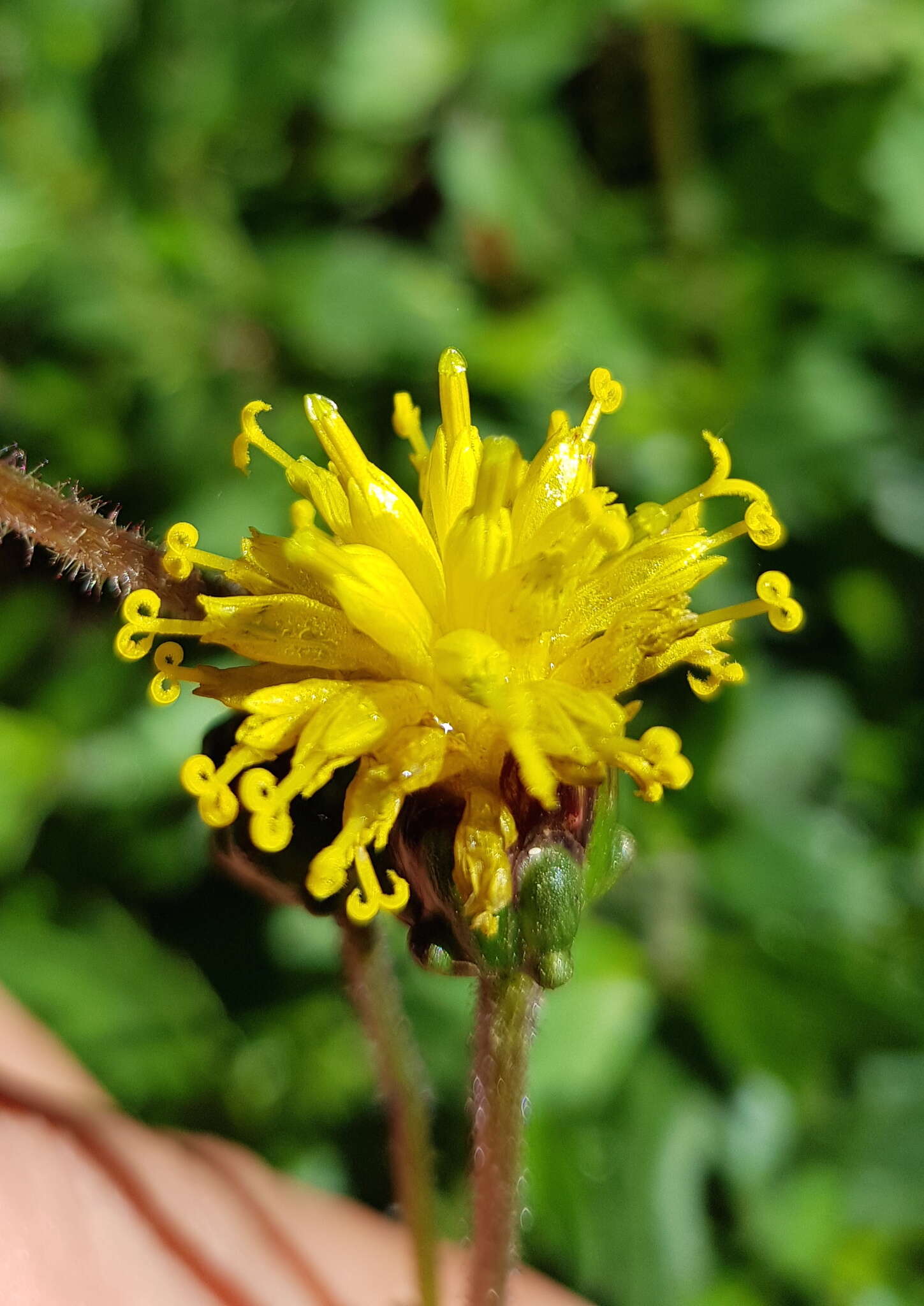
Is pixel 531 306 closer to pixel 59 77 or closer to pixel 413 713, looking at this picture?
pixel 59 77

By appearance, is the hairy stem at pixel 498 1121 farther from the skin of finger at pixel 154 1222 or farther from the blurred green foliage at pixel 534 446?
the blurred green foliage at pixel 534 446

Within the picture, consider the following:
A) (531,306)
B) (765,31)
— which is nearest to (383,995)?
(531,306)

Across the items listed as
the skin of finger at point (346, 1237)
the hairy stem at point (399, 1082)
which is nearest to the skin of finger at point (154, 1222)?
the skin of finger at point (346, 1237)

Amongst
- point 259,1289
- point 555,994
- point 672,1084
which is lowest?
point 672,1084

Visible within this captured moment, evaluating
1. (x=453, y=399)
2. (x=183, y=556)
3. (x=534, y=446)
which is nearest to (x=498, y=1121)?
(x=183, y=556)

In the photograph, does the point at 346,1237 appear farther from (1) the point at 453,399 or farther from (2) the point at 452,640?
(1) the point at 453,399
